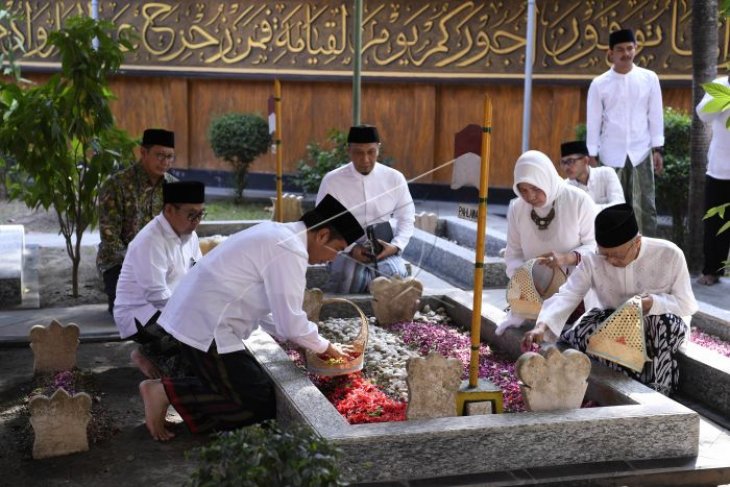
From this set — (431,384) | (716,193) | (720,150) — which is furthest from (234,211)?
(431,384)

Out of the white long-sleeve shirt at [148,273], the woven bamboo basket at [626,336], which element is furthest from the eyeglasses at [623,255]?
the white long-sleeve shirt at [148,273]

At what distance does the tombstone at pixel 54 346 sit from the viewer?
18.7ft

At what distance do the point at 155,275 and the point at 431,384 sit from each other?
74.5 inches

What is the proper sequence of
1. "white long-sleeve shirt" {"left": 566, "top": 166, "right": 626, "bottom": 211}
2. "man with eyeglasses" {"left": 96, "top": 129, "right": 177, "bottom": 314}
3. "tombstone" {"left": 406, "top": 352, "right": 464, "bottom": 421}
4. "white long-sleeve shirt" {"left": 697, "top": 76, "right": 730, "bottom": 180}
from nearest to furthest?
"tombstone" {"left": 406, "top": 352, "right": 464, "bottom": 421} < "man with eyeglasses" {"left": 96, "top": 129, "right": 177, "bottom": 314} < "white long-sleeve shirt" {"left": 566, "top": 166, "right": 626, "bottom": 211} < "white long-sleeve shirt" {"left": 697, "top": 76, "right": 730, "bottom": 180}

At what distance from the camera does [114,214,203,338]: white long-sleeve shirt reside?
5.59m

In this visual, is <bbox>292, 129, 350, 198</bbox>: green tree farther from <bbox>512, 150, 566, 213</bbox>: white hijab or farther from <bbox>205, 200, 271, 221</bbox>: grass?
<bbox>512, 150, 566, 213</bbox>: white hijab

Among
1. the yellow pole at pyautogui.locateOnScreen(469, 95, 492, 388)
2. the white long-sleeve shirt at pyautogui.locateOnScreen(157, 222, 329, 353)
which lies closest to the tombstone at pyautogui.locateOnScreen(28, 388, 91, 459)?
the white long-sleeve shirt at pyautogui.locateOnScreen(157, 222, 329, 353)

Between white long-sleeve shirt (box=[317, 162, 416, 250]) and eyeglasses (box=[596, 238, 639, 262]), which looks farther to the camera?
white long-sleeve shirt (box=[317, 162, 416, 250])

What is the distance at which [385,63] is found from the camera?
48.4 ft

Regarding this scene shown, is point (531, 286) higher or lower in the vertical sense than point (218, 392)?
higher

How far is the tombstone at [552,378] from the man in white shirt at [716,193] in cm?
419

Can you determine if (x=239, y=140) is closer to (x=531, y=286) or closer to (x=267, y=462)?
(x=531, y=286)

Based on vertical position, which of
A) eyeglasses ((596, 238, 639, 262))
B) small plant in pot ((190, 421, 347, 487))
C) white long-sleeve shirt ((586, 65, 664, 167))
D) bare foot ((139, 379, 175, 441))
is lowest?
bare foot ((139, 379, 175, 441))

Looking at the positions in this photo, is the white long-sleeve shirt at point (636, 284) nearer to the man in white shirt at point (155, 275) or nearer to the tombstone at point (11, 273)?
the man in white shirt at point (155, 275)
